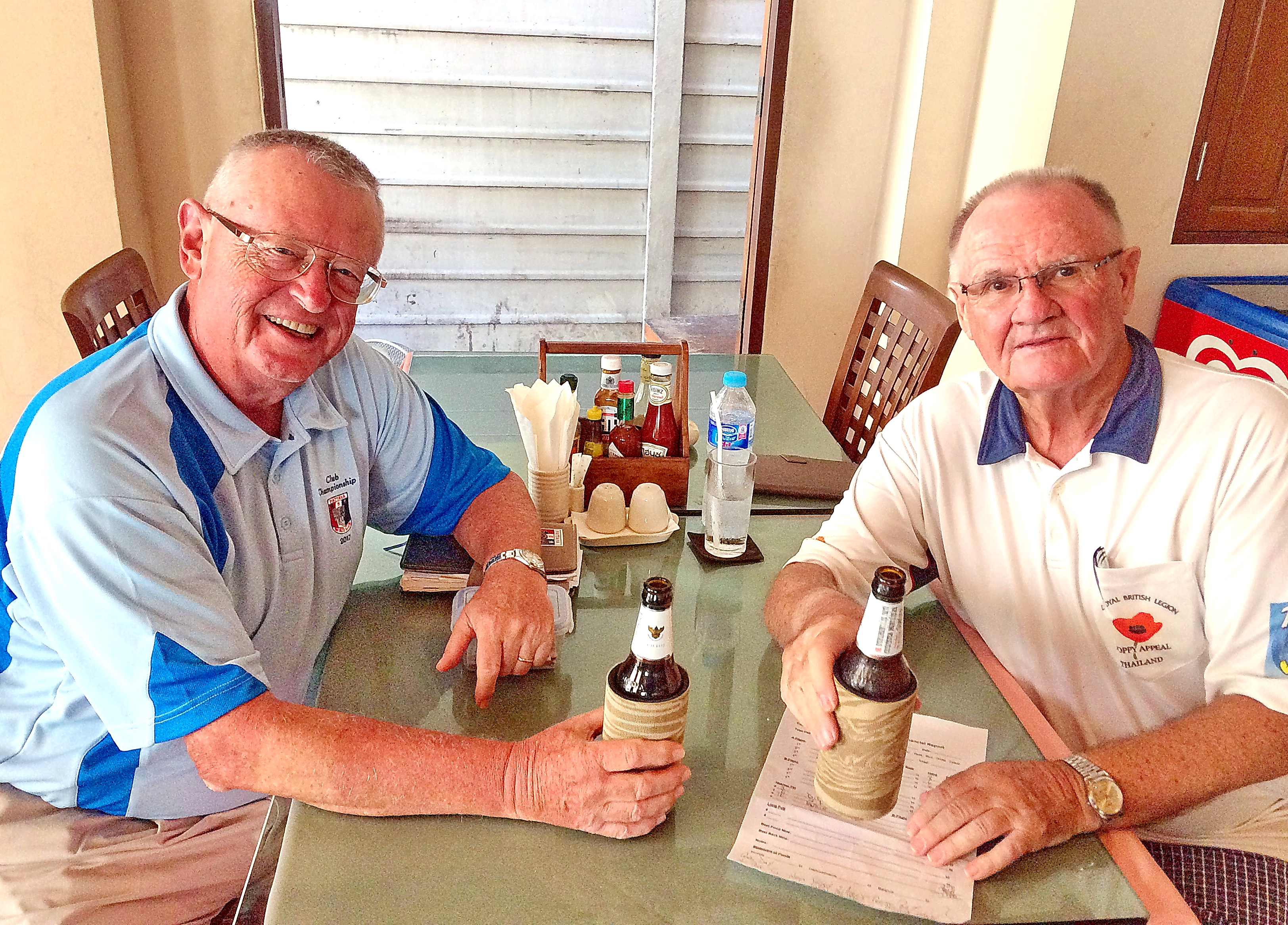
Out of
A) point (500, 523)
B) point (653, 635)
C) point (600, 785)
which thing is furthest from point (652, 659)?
point (500, 523)

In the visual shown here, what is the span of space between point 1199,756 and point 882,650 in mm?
490

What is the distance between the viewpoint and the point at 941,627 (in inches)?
56.1

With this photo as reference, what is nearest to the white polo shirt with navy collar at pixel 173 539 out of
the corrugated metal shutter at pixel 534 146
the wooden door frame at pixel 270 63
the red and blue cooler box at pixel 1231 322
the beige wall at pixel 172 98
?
the beige wall at pixel 172 98

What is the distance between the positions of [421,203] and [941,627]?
443 cm

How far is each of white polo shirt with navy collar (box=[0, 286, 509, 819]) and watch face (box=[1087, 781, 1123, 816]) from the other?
86 cm

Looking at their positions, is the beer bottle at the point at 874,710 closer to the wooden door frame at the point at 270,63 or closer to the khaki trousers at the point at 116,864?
the khaki trousers at the point at 116,864

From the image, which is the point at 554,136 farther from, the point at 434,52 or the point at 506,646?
the point at 506,646

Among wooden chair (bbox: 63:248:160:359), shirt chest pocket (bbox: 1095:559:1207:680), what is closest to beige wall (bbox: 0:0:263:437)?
wooden chair (bbox: 63:248:160:359)

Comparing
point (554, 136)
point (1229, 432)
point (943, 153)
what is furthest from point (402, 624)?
point (554, 136)

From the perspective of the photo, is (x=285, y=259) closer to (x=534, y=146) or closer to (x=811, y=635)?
(x=811, y=635)

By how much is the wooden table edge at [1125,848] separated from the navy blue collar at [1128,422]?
12.3 inches

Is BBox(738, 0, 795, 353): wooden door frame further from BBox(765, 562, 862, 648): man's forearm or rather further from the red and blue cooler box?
BBox(765, 562, 862, 648): man's forearm

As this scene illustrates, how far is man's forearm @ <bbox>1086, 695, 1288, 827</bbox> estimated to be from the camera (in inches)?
41.8

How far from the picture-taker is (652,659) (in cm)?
95
